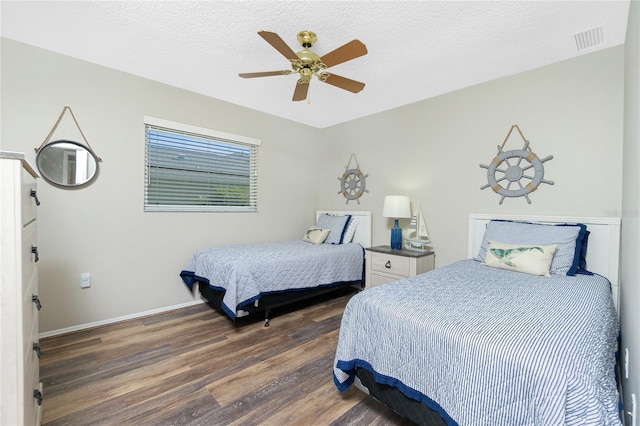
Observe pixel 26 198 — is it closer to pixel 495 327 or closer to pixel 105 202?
pixel 105 202

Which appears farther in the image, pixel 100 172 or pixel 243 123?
pixel 243 123

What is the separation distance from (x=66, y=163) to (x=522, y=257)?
12.8 feet

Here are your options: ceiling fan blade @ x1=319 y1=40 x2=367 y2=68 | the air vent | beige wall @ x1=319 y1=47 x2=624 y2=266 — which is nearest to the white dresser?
ceiling fan blade @ x1=319 y1=40 x2=367 y2=68

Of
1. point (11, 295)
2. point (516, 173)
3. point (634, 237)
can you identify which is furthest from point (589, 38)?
point (11, 295)

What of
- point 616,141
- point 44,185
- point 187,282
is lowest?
point 187,282

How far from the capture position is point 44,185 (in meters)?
2.39

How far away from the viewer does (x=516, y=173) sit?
2.60 metres

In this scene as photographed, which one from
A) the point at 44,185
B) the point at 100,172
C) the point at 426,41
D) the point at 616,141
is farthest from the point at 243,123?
the point at 616,141

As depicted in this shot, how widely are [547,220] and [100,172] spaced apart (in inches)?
163

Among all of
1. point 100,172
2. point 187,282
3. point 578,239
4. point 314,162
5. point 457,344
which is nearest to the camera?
point 457,344

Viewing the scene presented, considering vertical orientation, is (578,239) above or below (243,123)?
below

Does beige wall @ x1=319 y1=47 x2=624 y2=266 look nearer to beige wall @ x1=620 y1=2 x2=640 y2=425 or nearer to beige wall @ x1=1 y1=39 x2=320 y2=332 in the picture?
beige wall @ x1=620 y1=2 x2=640 y2=425

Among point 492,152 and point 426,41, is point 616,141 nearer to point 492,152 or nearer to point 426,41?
point 492,152

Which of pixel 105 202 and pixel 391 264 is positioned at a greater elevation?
pixel 105 202
